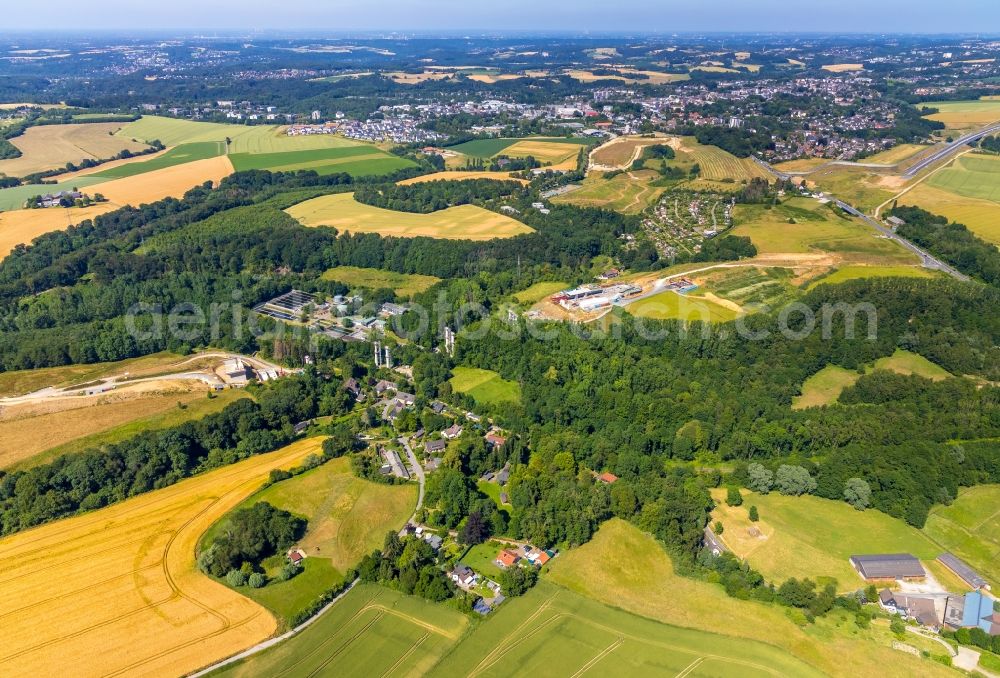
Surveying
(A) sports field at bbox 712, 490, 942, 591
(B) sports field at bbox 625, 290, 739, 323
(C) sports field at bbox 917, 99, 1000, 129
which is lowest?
(A) sports field at bbox 712, 490, 942, 591

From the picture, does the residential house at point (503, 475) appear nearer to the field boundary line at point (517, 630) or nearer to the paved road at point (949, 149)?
the field boundary line at point (517, 630)

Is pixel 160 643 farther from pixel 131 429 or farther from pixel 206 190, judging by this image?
pixel 206 190

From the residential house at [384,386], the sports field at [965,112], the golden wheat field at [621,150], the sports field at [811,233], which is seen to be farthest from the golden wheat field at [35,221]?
the sports field at [965,112]

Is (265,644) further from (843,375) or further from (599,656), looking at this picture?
(843,375)

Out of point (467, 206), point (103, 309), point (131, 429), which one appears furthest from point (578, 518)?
point (467, 206)

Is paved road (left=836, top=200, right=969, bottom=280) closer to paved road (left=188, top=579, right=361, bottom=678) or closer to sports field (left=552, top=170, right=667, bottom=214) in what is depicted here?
sports field (left=552, top=170, right=667, bottom=214)

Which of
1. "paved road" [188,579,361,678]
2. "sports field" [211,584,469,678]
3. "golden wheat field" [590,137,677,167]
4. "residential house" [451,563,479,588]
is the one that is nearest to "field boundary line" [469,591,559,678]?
"sports field" [211,584,469,678]

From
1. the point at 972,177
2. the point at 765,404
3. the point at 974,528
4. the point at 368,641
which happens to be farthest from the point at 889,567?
the point at 972,177
